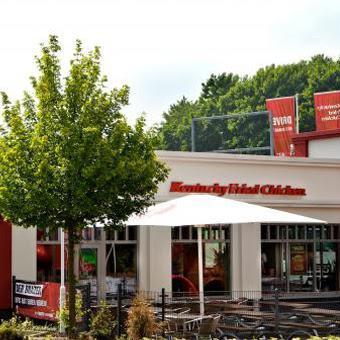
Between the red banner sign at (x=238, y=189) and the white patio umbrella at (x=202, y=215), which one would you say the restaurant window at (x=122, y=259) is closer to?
the red banner sign at (x=238, y=189)

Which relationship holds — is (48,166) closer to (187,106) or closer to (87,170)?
(87,170)

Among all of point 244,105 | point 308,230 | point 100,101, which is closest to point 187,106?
point 244,105

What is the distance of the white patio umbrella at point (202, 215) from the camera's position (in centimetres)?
1970

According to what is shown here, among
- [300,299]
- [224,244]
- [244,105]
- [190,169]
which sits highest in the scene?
[244,105]

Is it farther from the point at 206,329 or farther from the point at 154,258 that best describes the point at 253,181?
the point at 206,329

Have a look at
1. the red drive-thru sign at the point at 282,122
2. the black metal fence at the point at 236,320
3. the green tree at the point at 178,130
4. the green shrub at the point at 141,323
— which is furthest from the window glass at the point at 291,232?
the green tree at the point at 178,130

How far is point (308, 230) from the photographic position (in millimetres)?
32188

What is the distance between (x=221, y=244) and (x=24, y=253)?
7.03 metres

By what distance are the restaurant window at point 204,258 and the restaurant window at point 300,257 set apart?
1.55m

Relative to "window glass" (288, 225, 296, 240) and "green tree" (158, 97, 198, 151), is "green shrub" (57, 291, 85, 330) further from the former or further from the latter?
"green tree" (158, 97, 198, 151)

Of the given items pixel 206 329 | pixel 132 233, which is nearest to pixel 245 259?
pixel 132 233

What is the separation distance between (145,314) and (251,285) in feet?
43.8

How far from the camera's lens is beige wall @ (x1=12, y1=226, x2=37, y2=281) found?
25594mm

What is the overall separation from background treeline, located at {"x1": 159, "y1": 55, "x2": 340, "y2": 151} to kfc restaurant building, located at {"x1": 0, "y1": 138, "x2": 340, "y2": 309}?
147ft
